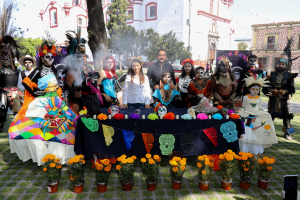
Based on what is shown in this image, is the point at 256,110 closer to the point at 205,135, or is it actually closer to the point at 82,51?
the point at 205,135

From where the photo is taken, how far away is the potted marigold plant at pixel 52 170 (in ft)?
11.2

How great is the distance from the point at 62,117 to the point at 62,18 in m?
41.7

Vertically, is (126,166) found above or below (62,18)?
below

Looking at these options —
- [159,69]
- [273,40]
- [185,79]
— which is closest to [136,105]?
[159,69]

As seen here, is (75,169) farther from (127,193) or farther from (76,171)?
(127,193)

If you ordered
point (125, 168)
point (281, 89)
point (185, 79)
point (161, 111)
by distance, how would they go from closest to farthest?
point (125, 168), point (161, 111), point (185, 79), point (281, 89)

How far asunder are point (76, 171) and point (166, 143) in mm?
1731

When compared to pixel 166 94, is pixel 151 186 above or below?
below

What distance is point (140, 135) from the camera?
423 cm

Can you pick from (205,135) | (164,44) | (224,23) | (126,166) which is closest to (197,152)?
(205,135)

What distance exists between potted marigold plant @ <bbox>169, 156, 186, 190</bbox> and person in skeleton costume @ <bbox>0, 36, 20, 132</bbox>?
5701mm

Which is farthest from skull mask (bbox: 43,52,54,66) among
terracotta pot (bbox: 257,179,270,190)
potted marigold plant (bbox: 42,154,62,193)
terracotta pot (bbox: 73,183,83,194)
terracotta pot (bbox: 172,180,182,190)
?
terracotta pot (bbox: 257,179,270,190)

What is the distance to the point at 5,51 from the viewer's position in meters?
6.22

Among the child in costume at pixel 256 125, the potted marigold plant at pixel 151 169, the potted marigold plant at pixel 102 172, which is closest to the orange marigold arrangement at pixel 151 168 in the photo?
the potted marigold plant at pixel 151 169
